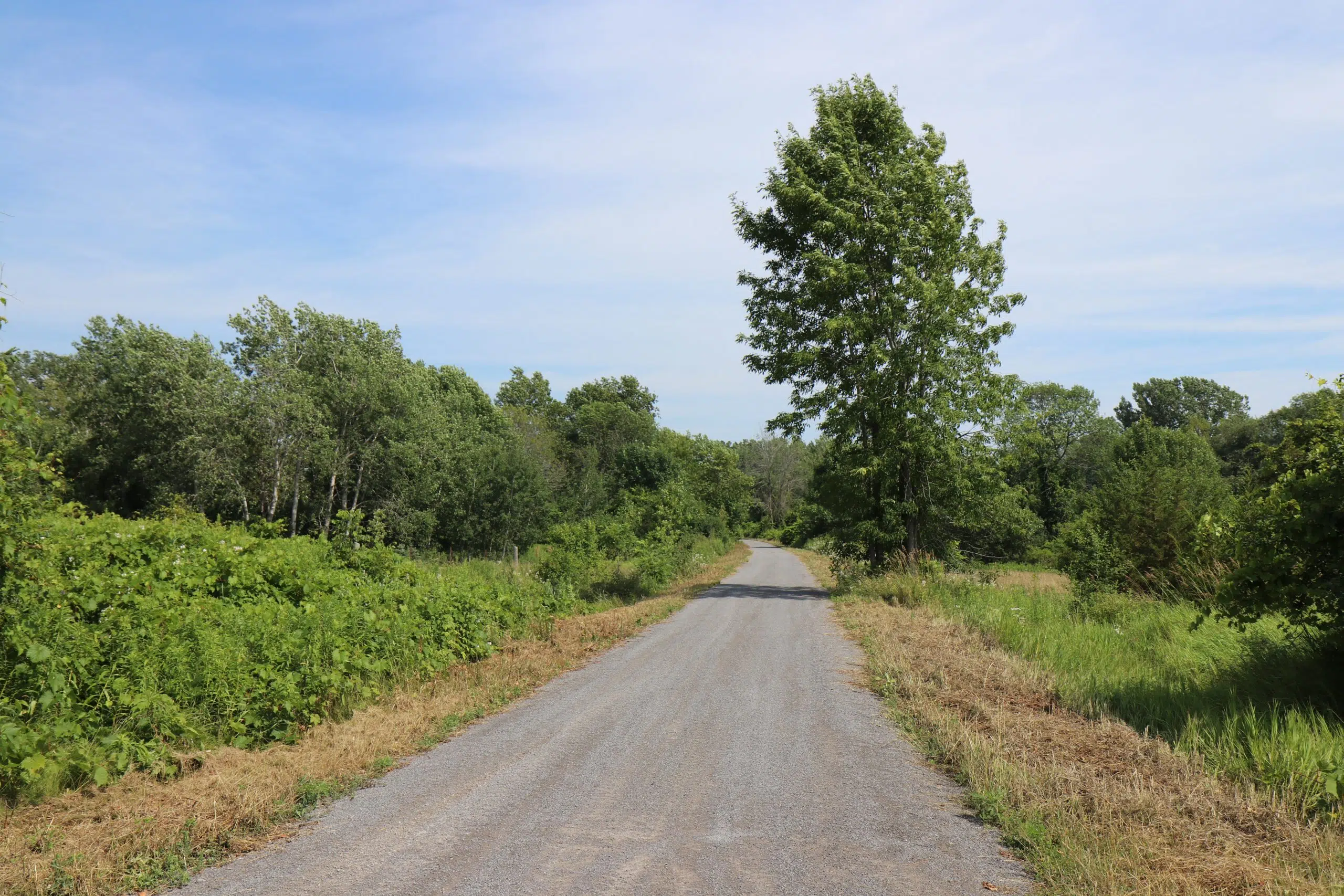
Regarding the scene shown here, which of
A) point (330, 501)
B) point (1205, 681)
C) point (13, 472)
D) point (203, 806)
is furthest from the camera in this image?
point (330, 501)

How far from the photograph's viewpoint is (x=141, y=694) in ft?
23.0

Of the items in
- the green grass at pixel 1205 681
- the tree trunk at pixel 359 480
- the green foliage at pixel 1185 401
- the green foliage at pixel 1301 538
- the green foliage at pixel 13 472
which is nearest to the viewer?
the green foliage at pixel 13 472

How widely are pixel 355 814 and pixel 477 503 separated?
1759 inches

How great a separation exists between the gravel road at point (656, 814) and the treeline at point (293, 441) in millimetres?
27784

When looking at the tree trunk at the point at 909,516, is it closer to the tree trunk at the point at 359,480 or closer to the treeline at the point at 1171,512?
the treeline at the point at 1171,512

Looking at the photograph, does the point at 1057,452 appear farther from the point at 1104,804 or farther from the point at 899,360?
the point at 1104,804

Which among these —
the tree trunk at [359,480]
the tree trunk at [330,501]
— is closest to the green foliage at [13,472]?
the tree trunk at [330,501]

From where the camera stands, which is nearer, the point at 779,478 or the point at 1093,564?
the point at 1093,564

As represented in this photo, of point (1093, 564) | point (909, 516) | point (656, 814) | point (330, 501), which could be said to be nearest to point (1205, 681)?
point (656, 814)

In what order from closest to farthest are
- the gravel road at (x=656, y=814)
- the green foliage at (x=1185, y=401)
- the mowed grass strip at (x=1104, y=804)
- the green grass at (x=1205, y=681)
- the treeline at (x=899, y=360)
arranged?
the mowed grass strip at (x=1104, y=804) < the gravel road at (x=656, y=814) < the green grass at (x=1205, y=681) < the treeline at (x=899, y=360) < the green foliage at (x=1185, y=401)

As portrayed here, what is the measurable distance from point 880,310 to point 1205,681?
1563 cm

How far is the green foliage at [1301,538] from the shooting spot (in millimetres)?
7602

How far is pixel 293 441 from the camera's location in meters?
44.3

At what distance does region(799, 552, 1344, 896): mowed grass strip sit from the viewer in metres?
4.51
